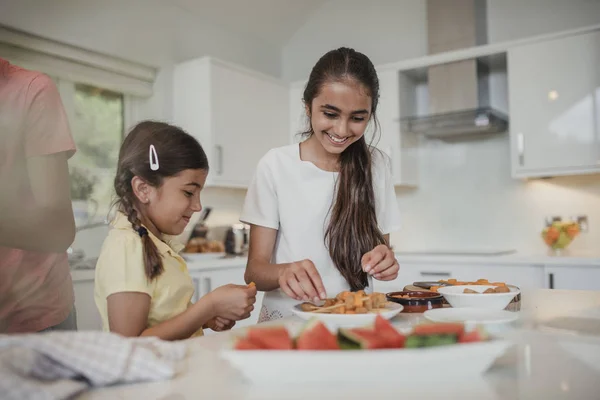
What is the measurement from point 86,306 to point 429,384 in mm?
2068

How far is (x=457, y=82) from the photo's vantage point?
339cm

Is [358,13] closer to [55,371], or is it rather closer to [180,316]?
[180,316]

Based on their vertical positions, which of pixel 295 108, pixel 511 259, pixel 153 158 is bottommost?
pixel 511 259

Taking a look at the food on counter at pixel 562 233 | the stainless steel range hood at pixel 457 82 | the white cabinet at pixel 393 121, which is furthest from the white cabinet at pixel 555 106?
the white cabinet at pixel 393 121

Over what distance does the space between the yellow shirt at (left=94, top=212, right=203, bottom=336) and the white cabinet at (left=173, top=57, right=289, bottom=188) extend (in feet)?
6.77

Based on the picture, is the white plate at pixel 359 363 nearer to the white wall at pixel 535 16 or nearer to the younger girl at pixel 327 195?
the younger girl at pixel 327 195

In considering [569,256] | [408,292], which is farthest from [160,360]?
[569,256]

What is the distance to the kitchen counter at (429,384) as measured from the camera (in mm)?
577

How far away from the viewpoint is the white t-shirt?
153 centimetres

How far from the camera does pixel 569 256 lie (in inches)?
112

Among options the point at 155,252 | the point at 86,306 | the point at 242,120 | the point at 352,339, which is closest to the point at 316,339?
the point at 352,339

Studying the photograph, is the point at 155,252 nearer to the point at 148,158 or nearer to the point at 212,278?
the point at 148,158

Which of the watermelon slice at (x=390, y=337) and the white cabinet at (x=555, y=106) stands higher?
the white cabinet at (x=555, y=106)

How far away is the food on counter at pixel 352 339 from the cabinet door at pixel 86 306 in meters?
1.90
